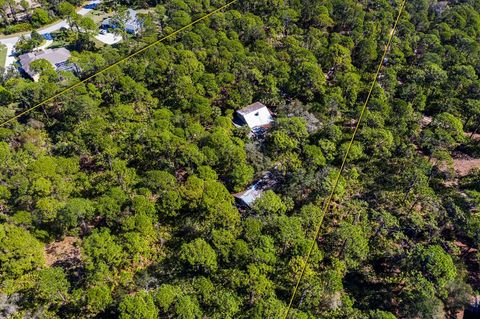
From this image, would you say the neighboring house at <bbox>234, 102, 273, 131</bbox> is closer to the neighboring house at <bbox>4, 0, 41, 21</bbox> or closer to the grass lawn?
the grass lawn

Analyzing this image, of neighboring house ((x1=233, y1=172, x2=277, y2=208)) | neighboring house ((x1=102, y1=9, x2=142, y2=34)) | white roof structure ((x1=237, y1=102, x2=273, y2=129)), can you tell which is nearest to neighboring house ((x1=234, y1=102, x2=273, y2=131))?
white roof structure ((x1=237, y1=102, x2=273, y2=129))

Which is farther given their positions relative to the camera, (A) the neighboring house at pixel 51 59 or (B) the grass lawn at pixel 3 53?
(B) the grass lawn at pixel 3 53

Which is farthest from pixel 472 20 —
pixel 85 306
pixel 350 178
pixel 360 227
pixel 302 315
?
pixel 85 306

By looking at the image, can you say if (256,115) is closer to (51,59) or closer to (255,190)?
(255,190)

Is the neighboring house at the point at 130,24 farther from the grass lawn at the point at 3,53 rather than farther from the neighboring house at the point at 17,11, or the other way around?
the grass lawn at the point at 3,53

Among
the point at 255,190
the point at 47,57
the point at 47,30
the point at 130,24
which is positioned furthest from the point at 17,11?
the point at 255,190

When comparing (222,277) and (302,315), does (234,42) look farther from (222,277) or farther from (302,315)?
(302,315)

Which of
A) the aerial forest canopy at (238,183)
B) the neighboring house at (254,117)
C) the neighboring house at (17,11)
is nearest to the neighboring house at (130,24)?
the aerial forest canopy at (238,183)

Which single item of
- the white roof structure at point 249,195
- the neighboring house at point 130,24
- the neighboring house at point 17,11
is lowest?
the neighboring house at point 17,11
